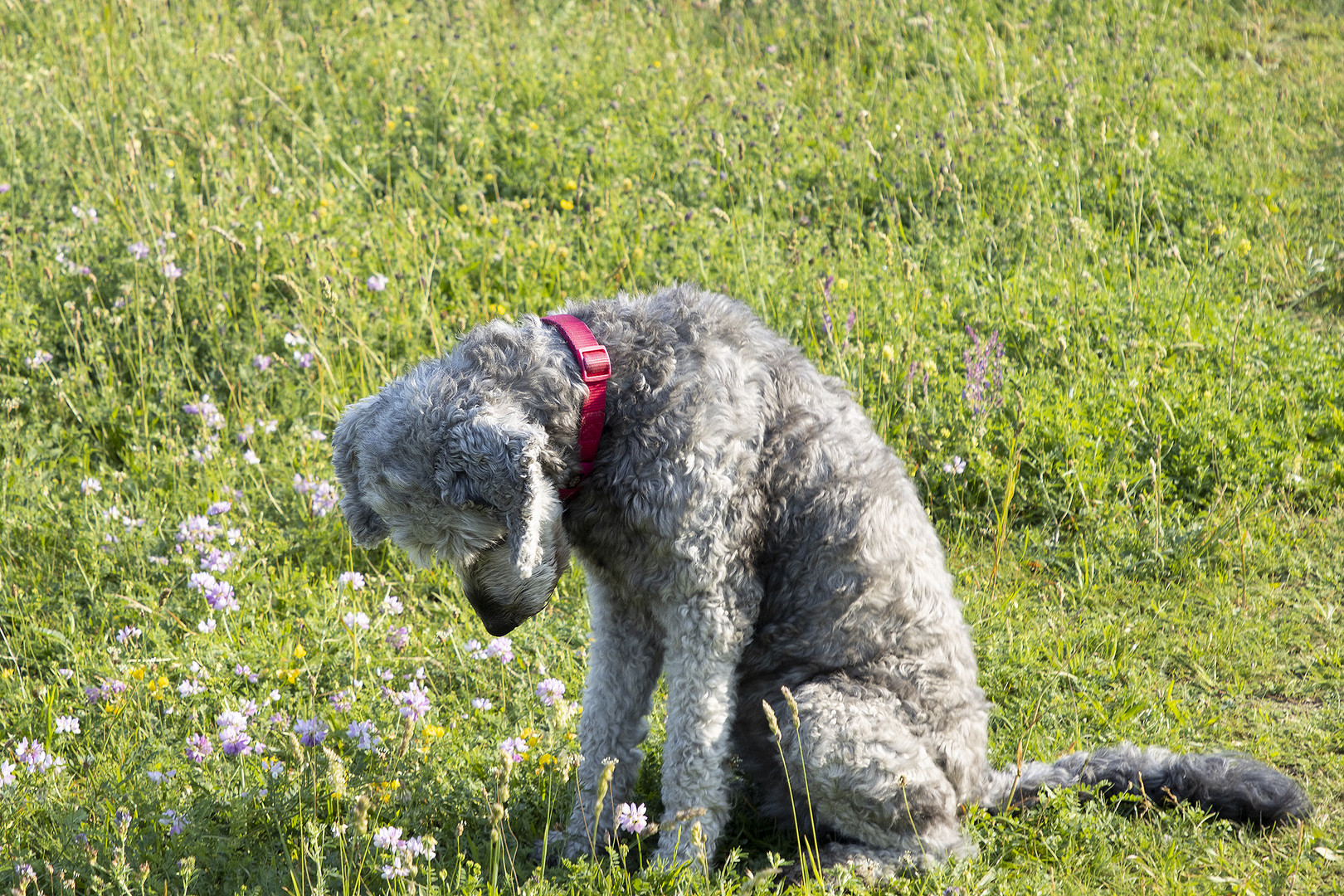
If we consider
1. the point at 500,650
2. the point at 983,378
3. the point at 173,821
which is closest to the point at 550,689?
the point at 500,650

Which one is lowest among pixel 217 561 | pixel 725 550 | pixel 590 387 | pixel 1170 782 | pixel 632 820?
pixel 1170 782

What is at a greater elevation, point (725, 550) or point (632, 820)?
A: point (725, 550)

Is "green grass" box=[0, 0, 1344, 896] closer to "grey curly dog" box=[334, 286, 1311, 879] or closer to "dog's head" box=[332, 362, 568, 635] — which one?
"grey curly dog" box=[334, 286, 1311, 879]

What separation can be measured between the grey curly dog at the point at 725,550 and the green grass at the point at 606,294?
0.24m

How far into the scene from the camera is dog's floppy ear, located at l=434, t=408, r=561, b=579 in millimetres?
3105

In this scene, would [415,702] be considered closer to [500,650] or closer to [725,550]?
[500,650]

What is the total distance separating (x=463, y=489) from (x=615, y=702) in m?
1.03

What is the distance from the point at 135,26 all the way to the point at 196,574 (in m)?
5.57

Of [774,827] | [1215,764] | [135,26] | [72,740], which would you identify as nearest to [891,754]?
[774,827]

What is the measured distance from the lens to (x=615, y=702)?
3.75 metres

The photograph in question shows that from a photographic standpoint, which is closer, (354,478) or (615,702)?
(354,478)

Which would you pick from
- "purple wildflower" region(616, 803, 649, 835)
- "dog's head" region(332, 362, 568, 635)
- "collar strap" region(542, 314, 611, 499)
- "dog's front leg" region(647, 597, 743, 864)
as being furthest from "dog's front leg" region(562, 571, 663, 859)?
"purple wildflower" region(616, 803, 649, 835)

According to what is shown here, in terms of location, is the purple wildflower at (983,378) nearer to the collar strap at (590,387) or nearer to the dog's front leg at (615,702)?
the dog's front leg at (615,702)

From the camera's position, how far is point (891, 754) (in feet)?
11.0
